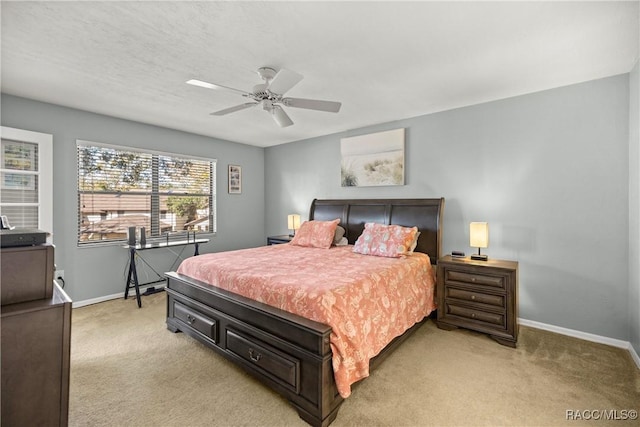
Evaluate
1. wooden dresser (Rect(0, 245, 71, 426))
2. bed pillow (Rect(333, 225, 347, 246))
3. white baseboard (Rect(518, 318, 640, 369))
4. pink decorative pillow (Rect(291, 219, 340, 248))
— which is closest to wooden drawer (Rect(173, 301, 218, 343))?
wooden dresser (Rect(0, 245, 71, 426))

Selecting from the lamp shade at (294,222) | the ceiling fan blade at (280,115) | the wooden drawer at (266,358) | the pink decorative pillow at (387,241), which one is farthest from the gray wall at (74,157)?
the pink decorative pillow at (387,241)

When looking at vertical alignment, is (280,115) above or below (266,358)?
above

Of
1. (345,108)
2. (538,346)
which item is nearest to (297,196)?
(345,108)

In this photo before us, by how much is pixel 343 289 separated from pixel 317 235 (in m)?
2.05

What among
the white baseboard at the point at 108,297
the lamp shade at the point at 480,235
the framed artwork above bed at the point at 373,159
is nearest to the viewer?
the lamp shade at the point at 480,235

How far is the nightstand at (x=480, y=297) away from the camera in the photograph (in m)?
2.80

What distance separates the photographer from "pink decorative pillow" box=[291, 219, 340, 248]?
13.3ft

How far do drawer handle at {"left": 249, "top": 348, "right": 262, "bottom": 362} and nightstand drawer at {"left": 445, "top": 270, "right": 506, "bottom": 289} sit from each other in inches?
83.3

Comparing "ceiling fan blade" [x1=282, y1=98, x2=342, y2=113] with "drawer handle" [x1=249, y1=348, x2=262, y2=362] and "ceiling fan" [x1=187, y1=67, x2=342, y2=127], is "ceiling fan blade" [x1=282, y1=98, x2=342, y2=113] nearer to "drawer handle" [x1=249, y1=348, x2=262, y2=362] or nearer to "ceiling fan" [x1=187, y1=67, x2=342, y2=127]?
"ceiling fan" [x1=187, y1=67, x2=342, y2=127]

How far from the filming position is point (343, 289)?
213cm

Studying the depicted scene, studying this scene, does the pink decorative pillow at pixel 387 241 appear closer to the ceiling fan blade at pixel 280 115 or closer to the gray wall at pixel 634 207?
the ceiling fan blade at pixel 280 115

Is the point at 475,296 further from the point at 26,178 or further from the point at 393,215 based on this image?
the point at 26,178

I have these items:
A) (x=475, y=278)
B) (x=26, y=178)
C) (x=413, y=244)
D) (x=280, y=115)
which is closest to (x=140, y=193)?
(x=26, y=178)

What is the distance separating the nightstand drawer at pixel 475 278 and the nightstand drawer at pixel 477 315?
0.29 metres
